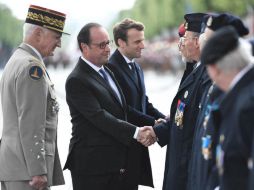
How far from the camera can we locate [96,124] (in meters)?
4.48

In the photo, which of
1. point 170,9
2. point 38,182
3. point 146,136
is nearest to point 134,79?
point 146,136

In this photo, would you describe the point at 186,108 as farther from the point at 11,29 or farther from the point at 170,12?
the point at 11,29

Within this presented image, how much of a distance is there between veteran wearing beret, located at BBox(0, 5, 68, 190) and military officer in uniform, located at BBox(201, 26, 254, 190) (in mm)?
1466

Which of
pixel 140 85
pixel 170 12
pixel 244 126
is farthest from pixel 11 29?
pixel 244 126

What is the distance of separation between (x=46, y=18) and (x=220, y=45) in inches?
71.5

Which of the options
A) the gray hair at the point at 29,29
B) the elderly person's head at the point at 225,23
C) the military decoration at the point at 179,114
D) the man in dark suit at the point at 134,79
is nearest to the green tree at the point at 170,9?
the man in dark suit at the point at 134,79

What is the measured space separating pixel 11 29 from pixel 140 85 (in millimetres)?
39925

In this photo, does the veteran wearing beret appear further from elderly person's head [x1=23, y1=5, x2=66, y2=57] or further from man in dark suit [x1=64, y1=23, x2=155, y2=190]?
man in dark suit [x1=64, y1=23, x2=155, y2=190]

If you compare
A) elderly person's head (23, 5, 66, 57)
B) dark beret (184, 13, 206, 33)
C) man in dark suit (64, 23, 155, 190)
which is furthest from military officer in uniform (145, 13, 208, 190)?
elderly person's head (23, 5, 66, 57)

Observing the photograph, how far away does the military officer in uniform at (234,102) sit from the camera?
2.55 meters

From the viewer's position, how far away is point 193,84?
4234mm

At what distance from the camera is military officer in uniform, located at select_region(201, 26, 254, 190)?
8.36 feet

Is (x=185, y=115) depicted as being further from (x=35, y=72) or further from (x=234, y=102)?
(x=234, y=102)

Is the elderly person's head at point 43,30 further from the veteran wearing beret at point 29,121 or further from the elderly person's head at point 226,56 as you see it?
the elderly person's head at point 226,56
